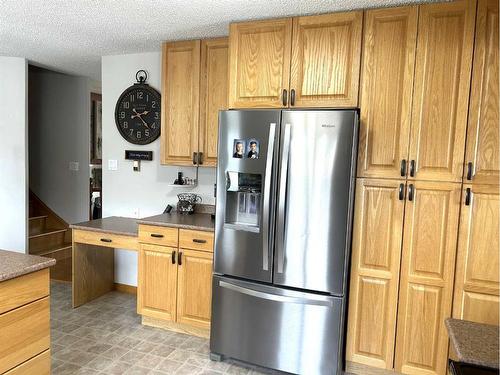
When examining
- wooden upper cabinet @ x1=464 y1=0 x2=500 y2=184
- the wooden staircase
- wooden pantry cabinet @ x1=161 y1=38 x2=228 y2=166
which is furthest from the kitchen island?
the wooden staircase

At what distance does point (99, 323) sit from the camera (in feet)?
10.6

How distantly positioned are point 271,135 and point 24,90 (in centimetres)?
312

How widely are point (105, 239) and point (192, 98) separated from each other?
142 centimetres

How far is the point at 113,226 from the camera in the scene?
344 centimetres

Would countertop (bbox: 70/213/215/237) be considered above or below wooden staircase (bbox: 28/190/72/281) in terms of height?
above

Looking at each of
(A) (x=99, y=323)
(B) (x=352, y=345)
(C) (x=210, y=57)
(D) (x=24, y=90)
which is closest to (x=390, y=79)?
(C) (x=210, y=57)

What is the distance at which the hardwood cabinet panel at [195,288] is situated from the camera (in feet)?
9.46

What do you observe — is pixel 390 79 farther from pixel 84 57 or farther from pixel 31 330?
pixel 84 57

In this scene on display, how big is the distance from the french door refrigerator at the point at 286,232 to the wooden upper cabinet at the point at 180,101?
0.72 meters

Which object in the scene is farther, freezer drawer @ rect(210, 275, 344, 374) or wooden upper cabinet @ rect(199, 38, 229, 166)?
wooden upper cabinet @ rect(199, 38, 229, 166)

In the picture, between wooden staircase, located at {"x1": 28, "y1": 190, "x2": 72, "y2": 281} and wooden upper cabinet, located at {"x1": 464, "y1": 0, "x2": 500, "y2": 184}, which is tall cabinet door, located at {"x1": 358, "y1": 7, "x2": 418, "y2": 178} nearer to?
wooden upper cabinet, located at {"x1": 464, "y1": 0, "x2": 500, "y2": 184}

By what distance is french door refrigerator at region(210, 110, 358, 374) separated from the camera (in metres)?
2.29

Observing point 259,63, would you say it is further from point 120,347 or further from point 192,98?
point 120,347

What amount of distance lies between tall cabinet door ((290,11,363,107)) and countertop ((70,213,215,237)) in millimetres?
1166
